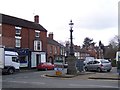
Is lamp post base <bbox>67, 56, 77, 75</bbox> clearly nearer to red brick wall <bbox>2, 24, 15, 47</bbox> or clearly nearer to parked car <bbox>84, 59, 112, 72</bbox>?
parked car <bbox>84, 59, 112, 72</bbox>

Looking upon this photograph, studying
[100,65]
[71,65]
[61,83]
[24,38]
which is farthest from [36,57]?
[61,83]

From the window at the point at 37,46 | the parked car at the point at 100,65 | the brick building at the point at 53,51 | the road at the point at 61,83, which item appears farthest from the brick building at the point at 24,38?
the road at the point at 61,83

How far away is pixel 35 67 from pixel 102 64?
20.6 m

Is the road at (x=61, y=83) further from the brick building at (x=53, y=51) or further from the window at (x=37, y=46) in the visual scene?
the brick building at (x=53, y=51)

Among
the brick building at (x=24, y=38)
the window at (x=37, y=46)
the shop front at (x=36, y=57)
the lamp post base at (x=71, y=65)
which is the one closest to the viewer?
the lamp post base at (x=71, y=65)

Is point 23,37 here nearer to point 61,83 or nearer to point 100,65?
point 100,65

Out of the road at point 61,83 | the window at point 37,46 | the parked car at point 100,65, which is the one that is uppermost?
the window at point 37,46

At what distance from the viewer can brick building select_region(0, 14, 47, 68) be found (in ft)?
153

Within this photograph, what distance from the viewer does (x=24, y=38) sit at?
5062cm

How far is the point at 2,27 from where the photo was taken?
46000 millimetres

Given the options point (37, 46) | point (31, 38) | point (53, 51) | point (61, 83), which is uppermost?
point (31, 38)

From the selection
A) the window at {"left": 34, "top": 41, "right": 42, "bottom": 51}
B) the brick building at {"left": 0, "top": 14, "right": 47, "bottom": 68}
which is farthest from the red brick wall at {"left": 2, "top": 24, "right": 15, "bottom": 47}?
the window at {"left": 34, "top": 41, "right": 42, "bottom": 51}

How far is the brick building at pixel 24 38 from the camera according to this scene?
46688mm

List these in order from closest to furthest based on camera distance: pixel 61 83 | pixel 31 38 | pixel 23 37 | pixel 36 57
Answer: pixel 61 83 < pixel 23 37 < pixel 31 38 < pixel 36 57
